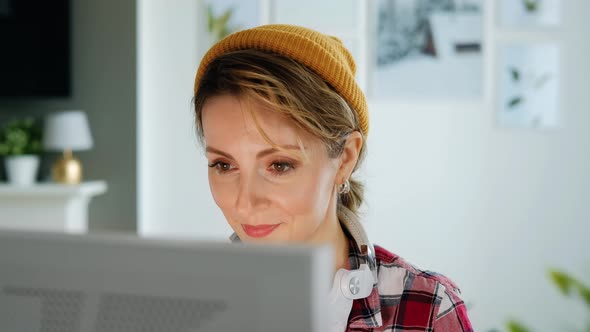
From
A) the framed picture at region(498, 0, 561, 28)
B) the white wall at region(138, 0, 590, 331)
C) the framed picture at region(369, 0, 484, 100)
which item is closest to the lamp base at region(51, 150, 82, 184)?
the white wall at region(138, 0, 590, 331)

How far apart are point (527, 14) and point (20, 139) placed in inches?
109

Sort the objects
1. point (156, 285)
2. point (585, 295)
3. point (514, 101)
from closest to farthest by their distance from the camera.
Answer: point (156, 285), point (585, 295), point (514, 101)

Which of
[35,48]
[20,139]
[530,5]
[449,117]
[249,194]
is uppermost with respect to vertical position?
[530,5]

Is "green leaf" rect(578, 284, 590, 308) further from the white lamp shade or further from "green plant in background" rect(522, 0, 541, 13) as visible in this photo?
"green plant in background" rect(522, 0, 541, 13)

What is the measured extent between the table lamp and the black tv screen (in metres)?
0.26

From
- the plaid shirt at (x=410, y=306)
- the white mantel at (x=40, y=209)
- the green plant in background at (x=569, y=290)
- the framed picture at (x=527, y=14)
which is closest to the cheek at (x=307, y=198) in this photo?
the plaid shirt at (x=410, y=306)

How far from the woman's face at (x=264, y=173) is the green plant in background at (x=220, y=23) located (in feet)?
9.53

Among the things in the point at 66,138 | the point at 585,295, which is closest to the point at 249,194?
the point at 585,295

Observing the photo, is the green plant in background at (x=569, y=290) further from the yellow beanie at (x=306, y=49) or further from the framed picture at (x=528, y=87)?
the framed picture at (x=528, y=87)

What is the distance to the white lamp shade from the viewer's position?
3.47 meters

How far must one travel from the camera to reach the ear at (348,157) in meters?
1.09

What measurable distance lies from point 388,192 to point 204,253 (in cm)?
335

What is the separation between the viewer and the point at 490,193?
3766 mm

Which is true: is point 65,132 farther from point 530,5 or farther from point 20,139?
point 530,5
